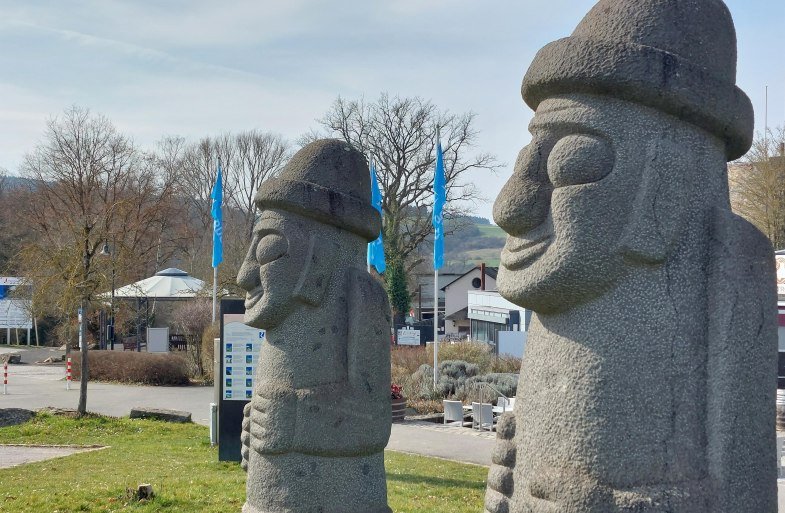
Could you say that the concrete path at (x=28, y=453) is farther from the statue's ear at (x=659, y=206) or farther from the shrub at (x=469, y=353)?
the statue's ear at (x=659, y=206)

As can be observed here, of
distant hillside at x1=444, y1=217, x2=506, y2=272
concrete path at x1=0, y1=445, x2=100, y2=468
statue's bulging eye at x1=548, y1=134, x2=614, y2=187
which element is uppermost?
distant hillside at x1=444, y1=217, x2=506, y2=272

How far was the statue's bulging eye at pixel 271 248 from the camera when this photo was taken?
6.64 meters

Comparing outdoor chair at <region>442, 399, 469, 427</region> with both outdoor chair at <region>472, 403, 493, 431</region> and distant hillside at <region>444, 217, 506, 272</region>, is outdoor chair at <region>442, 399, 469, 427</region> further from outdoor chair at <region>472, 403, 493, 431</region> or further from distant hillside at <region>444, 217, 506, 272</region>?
distant hillside at <region>444, 217, 506, 272</region>

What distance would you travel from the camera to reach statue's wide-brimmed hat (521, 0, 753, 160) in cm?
373

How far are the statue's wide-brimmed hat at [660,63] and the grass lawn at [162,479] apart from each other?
265 inches

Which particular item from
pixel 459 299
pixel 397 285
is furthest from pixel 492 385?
pixel 459 299

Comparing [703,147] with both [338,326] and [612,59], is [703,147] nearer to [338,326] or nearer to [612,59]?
[612,59]

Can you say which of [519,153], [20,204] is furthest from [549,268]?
[20,204]

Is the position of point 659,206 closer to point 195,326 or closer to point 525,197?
point 525,197

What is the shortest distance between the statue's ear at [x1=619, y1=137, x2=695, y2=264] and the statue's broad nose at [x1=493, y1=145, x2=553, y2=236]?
0.39 metres

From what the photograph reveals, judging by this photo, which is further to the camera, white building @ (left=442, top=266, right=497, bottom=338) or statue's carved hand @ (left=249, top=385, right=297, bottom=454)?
white building @ (left=442, top=266, right=497, bottom=338)

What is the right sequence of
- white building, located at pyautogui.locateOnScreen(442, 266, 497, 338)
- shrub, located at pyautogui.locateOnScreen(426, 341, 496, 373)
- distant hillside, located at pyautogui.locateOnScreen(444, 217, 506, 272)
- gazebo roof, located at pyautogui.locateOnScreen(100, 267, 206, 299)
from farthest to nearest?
distant hillside, located at pyautogui.locateOnScreen(444, 217, 506, 272)
white building, located at pyautogui.locateOnScreen(442, 266, 497, 338)
gazebo roof, located at pyautogui.locateOnScreen(100, 267, 206, 299)
shrub, located at pyautogui.locateOnScreen(426, 341, 496, 373)

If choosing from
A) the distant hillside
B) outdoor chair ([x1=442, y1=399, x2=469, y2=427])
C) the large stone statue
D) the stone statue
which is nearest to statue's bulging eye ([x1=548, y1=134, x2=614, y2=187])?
the large stone statue

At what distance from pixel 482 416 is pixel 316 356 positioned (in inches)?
452
